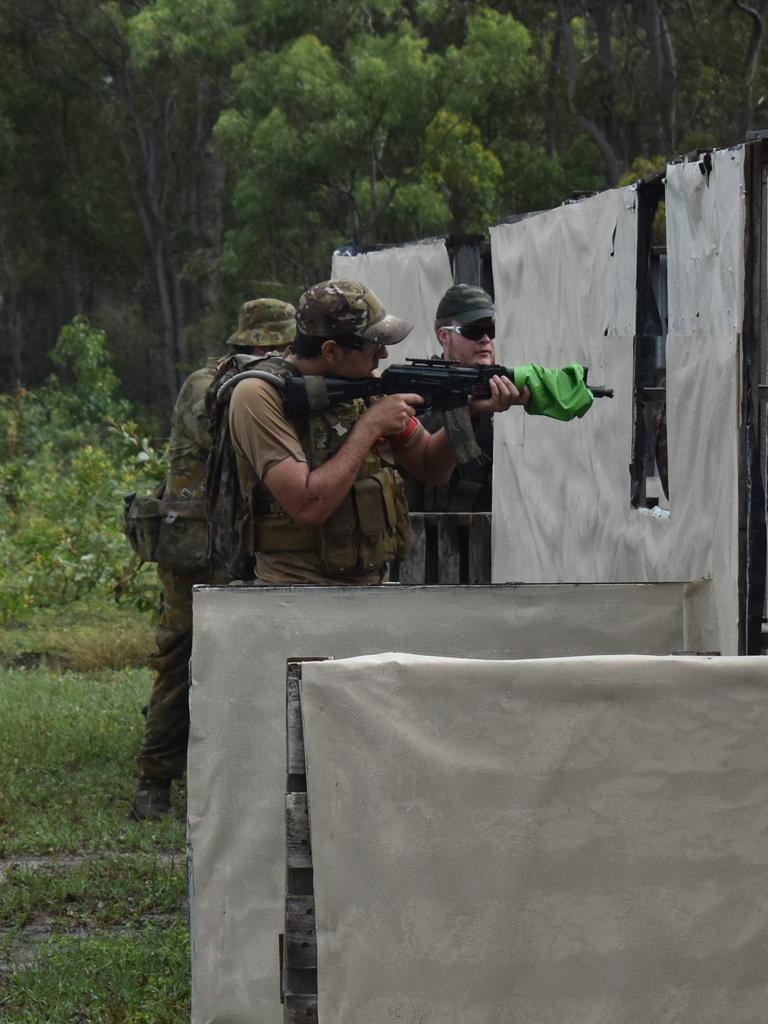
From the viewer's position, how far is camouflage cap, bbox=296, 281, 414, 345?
419 centimetres

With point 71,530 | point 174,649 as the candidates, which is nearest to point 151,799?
point 174,649

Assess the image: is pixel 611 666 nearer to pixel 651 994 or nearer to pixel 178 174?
pixel 651 994

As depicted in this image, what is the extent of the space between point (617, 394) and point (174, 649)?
2019mm

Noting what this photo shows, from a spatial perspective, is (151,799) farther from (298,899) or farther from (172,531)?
(298,899)

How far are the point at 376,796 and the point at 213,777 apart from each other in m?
1.14

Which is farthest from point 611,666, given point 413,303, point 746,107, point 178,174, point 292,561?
point 178,174

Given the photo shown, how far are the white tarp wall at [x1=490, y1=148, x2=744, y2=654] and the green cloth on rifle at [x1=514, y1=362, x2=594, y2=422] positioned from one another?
0.24 m


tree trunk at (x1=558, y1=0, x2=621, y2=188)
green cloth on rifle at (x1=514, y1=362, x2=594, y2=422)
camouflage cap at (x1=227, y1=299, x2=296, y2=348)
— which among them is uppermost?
tree trunk at (x1=558, y1=0, x2=621, y2=188)

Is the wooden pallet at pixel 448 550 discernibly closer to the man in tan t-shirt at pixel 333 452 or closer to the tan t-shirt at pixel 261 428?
the man in tan t-shirt at pixel 333 452

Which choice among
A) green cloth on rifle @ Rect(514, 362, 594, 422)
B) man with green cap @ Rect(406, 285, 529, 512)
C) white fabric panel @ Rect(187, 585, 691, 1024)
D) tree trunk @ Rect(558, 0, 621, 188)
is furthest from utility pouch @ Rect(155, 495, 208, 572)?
tree trunk @ Rect(558, 0, 621, 188)

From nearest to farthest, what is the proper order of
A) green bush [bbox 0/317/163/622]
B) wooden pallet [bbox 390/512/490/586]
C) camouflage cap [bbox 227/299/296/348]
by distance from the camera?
camouflage cap [bbox 227/299/296/348], wooden pallet [bbox 390/512/490/586], green bush [bbox 0/317/163/622]

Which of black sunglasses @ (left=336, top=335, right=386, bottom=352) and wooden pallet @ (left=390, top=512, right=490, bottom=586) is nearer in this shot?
black sunglasses @ (left=336, top=335, right=386, bottom=352)

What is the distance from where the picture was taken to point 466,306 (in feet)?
19.6

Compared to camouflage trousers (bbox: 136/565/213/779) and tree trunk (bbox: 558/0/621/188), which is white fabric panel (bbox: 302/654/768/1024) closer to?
camouflage trousers (bbox: 136/565/213/779)
